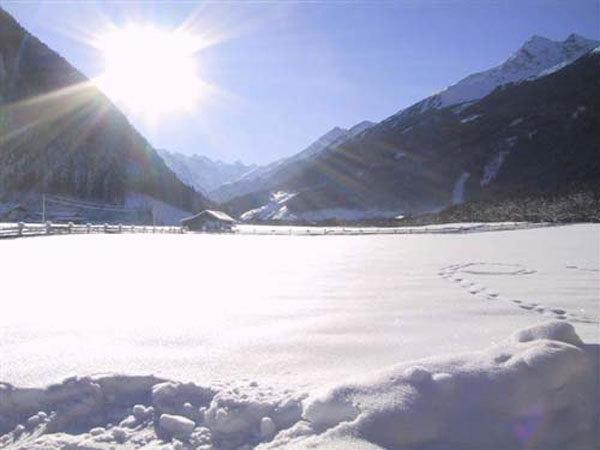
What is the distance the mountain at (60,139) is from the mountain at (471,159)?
49566 millimetres

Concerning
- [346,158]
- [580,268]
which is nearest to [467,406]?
[580,268]

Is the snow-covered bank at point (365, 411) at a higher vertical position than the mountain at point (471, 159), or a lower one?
lower

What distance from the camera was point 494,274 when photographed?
850 cm

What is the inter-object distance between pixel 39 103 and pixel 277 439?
12001 cm

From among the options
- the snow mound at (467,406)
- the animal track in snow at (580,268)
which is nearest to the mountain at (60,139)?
the animal track in snow at (580,268)

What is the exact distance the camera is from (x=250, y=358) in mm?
3178

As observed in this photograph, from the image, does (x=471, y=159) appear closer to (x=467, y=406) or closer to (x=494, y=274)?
(x=494, y=274)

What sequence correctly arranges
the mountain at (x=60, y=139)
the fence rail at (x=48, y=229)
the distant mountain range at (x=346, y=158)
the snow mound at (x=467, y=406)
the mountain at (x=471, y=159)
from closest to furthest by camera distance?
the snow mound at (x=467, y=406) < the fence rail at (x=48, y=229) < the mountain at (x=60, y=139) < the distant mountain range at (x=346, y=158) < the mountain at (x=471, y=159)

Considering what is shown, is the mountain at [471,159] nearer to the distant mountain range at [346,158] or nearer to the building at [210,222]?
the distant mountain range at [346,158]

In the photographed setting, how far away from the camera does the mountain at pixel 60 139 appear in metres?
98.1

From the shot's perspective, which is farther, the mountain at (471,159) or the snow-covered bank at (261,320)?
the mountain at (471,159)

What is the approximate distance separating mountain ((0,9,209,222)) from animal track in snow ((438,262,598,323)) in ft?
313

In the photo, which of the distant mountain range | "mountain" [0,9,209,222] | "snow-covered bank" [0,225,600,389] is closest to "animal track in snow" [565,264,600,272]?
"snow-covered bank" [0,225,600,389]

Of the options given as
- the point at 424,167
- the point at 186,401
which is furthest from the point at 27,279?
the point at 424,167
